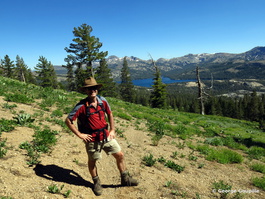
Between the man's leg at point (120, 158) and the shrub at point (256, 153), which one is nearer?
the man's leg at point (120, 158)

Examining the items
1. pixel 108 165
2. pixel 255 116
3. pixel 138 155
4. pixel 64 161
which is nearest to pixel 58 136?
pixel 64 161

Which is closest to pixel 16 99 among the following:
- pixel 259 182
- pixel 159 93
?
pixel 259 182

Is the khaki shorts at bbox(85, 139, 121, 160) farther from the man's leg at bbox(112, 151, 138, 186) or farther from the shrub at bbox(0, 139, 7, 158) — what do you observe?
the shrub at bbox(0, 139, 7, 158)

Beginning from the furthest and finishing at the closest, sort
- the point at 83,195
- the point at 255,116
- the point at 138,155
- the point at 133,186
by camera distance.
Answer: the point at 255,116, the point at 138,155, the point at 133,186, the point at 83,195

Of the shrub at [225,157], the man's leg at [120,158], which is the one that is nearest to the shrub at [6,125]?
the man's leg at [120,158]

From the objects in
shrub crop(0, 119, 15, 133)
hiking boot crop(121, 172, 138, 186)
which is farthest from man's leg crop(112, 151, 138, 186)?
shrub crop(0, 119, 15, 133)

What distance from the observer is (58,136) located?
8.21m

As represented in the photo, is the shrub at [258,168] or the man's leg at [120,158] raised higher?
the man's leg at [120,158]

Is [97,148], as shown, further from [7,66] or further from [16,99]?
[7,66]

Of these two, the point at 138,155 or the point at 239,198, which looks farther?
the point at 138,155

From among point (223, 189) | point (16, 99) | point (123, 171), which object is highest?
point (16, 99)

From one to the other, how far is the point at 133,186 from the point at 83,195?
1.58 metres

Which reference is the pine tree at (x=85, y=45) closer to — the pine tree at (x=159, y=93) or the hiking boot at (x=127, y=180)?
the pine tree at (x=159, y=93)

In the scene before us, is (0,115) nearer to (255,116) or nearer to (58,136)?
(58,136)
